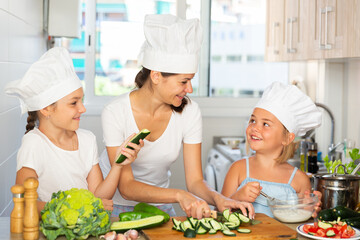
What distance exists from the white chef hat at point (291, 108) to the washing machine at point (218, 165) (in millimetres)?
1364

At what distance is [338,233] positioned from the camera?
1487 millimetres

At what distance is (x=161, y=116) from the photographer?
2.27 m

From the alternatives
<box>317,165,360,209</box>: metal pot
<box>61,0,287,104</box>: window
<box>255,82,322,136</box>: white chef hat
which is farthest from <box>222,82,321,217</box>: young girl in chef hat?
<box>61,0,287,104</box>: window

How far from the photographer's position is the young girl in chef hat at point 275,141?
6.59ft

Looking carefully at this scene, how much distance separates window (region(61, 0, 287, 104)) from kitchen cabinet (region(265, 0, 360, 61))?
0.54 metres

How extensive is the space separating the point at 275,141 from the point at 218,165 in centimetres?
155

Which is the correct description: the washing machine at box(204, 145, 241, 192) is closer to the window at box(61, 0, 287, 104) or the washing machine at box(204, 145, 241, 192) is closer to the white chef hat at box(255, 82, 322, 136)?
the window at box(61, 0, 287, 104)

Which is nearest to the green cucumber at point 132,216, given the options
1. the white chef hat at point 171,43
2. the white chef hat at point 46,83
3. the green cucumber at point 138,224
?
the green cucumber at point 138,224

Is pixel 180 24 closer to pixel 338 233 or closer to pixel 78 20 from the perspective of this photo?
pixel 338 233

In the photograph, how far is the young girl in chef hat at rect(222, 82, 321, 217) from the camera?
2.01 metres

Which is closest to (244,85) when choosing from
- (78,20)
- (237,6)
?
(237,6)

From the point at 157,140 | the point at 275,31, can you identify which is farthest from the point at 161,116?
the point at 275,31

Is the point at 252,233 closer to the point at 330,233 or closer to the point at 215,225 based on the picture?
the point at 215,225

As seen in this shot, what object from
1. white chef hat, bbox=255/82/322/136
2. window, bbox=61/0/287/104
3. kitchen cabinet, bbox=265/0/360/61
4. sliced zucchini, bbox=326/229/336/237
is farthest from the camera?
window, bbox=61/0/287/104
